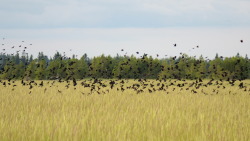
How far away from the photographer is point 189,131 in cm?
670

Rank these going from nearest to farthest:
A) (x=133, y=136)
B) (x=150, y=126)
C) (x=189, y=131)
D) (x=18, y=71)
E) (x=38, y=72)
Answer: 1. (x=133, y=136)
2. (x=189, y=131)
3. (x=150, y=126)
4. (x=38, y=72)
5. (x=18, y=71)

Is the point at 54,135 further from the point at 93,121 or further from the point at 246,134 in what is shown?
the point at 246,134

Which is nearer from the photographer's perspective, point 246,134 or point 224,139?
point 224,139

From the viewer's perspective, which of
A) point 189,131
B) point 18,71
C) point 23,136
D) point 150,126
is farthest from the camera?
point 18,71

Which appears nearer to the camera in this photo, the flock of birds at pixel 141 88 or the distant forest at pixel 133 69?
the flock of birds at pixel 141 88

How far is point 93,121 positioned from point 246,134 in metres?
3.66

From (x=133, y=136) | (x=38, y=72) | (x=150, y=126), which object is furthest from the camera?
(x=38, y=72)

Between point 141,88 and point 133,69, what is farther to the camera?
point 133,69

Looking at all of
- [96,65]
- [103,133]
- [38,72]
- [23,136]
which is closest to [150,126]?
[103,133]

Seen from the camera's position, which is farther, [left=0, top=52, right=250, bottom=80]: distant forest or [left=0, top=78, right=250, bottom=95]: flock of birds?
[left=0, top=52, right=250, bottom=80]: distant forest

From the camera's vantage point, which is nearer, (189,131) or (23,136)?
(23,136)

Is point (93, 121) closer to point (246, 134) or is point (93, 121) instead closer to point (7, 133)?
point (7, 133)

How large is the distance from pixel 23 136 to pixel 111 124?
7.26ft

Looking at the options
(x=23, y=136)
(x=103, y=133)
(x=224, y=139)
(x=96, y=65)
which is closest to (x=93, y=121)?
(x=103, y=133)
